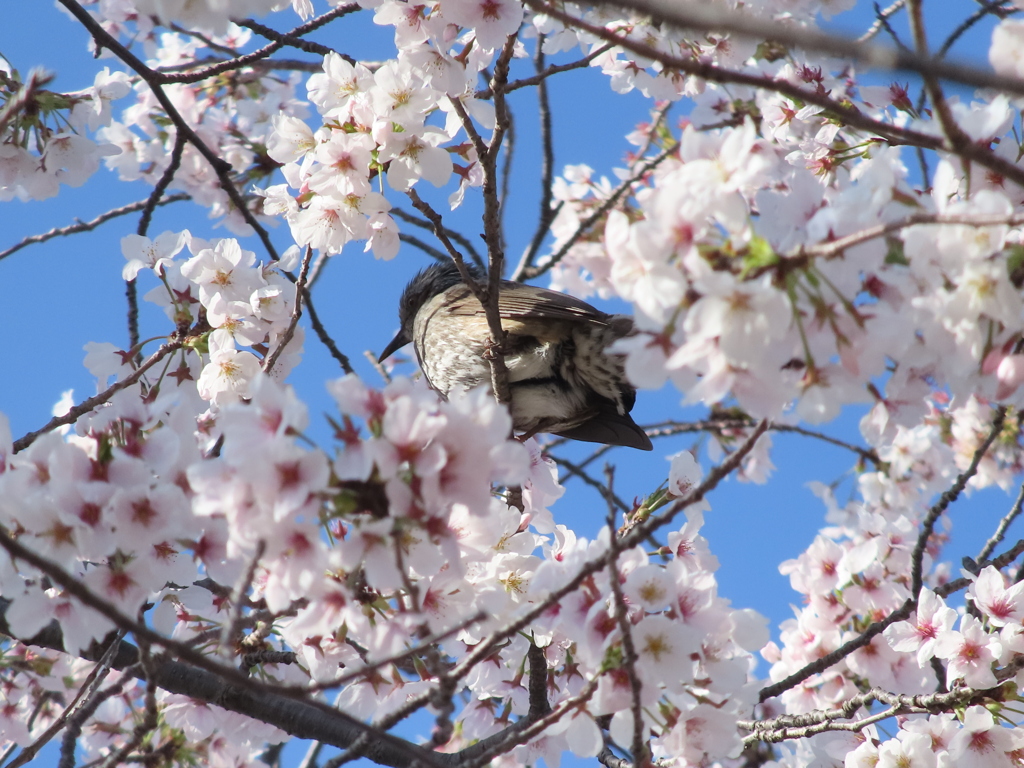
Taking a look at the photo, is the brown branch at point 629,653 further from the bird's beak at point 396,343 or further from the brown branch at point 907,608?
the bird's beak at point 396,343

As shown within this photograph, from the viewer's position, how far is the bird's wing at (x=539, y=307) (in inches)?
144

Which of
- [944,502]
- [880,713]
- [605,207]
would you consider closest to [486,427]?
[880,713]

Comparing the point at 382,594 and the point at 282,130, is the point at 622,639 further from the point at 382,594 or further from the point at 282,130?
the point at 282,130

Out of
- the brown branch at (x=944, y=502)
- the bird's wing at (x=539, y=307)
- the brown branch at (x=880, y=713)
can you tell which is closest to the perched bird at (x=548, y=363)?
the bird's wing at (x=539, y=307)

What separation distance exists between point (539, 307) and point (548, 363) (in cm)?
27

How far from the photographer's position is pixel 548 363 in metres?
3.95

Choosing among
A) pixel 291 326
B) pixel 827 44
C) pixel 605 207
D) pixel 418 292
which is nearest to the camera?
pixel 827 44

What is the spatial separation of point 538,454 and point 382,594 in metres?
1.26

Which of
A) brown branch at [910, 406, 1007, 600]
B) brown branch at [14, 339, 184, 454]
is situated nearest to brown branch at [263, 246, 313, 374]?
brown branch at [14, 339, 184, 454]

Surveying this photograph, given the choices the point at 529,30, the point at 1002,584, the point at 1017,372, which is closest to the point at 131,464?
the point at 1017,372

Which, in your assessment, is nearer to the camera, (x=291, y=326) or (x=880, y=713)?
(x=880, y=713)

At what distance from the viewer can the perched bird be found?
379 centimetres

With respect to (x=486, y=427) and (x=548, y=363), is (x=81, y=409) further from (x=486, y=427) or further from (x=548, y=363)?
(x=548, y=363)

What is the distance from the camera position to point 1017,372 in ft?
4.85
